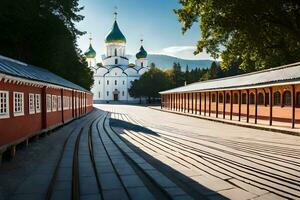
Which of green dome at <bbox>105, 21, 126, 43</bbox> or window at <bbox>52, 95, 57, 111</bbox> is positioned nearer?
window at <bbox>52, 95, 57, 111</bbox>

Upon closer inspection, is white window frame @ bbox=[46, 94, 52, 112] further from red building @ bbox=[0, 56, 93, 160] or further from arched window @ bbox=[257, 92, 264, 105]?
arched window @ bbox=[257, 92, 264, 105]

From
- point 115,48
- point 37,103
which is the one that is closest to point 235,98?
point 37,103

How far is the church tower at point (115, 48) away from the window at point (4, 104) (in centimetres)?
9476

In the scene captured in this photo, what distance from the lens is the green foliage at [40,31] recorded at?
33594 mm

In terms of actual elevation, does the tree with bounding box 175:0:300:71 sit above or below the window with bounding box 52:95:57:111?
above

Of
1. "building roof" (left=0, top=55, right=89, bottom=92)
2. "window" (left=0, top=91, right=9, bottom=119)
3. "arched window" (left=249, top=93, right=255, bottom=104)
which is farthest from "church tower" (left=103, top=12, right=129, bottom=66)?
"window" (left=0, top=91, right=9, bottom=119)

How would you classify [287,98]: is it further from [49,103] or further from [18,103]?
[18,103]

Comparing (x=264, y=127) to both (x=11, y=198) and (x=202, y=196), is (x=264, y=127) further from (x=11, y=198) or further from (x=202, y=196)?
(x=11, y=198)

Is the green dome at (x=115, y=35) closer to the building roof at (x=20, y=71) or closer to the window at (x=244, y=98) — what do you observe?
the window at (x=244, y=98)

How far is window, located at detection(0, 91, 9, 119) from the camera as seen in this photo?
12.0 m

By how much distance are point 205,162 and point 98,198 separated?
177 inches

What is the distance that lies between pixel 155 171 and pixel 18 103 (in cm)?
729

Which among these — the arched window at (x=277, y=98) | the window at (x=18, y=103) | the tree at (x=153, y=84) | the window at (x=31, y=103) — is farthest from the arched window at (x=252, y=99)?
the tree at (x=153, y=84)

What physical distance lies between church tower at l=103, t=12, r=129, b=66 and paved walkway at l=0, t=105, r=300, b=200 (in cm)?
9289
